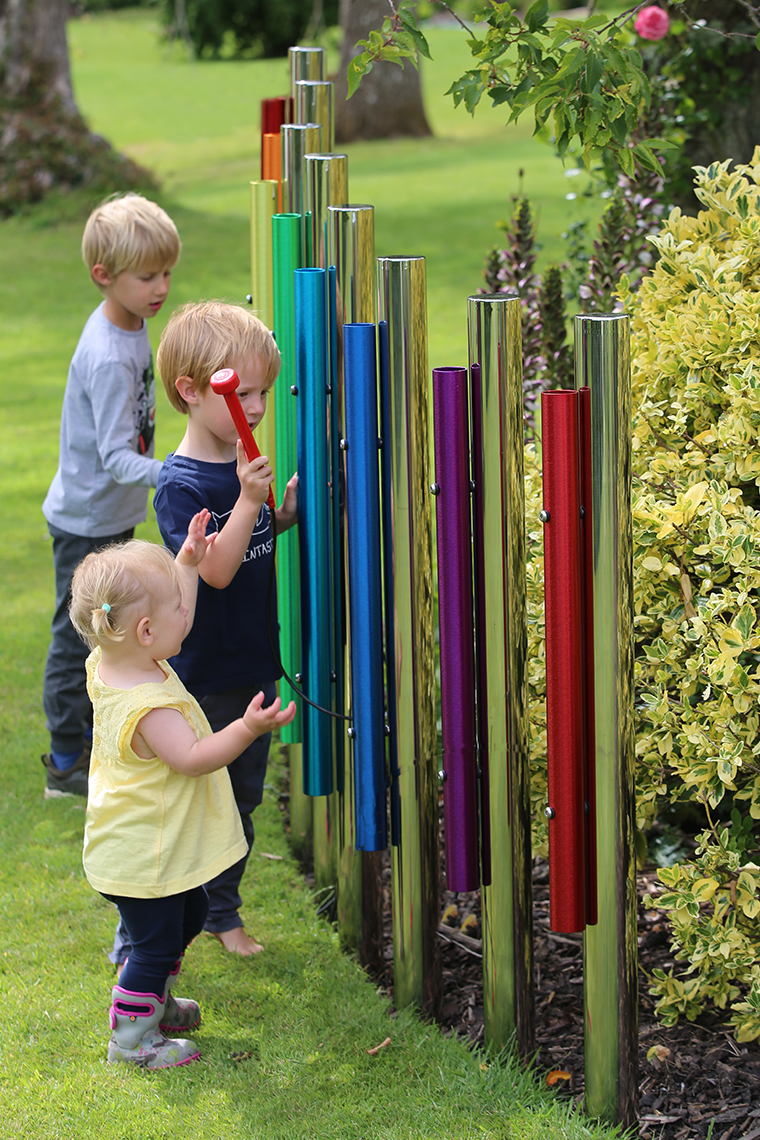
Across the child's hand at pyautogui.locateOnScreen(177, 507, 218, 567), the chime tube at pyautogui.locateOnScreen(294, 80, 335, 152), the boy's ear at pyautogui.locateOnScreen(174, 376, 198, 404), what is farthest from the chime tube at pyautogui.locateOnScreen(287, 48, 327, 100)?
the child's hand at pyautogui.locateOnScreen(177, 507, 218, 567)

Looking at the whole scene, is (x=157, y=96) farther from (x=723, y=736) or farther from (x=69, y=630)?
(x=723, y=736)

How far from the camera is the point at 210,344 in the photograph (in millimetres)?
2803

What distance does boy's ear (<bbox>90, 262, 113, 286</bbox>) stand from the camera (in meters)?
3.77

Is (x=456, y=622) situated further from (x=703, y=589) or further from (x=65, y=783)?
(x=65, y=783)

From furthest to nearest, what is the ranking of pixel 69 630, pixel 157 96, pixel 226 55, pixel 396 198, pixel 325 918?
pixel 226 55
pixel 157 96
pixel 396 198
pixel 69 630
pixel 325 918

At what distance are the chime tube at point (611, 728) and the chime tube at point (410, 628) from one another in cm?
39

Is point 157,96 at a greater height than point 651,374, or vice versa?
point 157,96

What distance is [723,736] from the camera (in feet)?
8.56

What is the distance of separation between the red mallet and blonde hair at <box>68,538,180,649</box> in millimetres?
291

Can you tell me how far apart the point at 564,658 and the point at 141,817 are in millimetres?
958

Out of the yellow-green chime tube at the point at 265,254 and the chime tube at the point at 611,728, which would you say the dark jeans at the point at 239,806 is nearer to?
the yellow-green chime tube at the point at 265,254

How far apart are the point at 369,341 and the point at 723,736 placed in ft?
3.56

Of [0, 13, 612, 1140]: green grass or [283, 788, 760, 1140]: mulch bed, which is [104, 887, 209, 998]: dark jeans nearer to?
[0, 13, 612, 1140]: green grass

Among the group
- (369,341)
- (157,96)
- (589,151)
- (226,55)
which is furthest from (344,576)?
(226,55)
